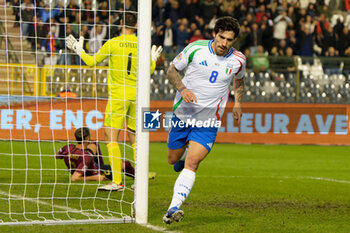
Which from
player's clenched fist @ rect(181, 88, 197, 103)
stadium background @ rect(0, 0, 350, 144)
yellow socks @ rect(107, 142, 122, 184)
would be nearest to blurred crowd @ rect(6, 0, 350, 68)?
stadium background @ rect(0, 0, 350, 144)

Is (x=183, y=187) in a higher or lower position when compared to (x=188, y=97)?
lower

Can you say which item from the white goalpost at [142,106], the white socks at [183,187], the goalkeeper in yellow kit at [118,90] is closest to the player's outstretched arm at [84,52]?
the goalkeeper in yellow kit at [118,90]

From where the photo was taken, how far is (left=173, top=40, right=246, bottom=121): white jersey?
7.22 meters

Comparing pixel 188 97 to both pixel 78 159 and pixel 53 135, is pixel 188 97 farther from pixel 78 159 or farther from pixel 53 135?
pixel 53 135

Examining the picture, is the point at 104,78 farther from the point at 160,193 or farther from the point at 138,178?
the point at 138,178

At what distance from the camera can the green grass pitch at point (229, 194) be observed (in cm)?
708

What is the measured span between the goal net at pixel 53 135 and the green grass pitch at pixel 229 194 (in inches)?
1.6

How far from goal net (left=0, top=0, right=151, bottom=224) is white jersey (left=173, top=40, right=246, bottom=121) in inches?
20.5

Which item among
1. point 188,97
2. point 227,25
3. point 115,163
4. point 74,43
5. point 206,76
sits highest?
point 227,25

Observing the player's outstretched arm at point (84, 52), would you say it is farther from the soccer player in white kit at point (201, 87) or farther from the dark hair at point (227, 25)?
the dark hair at point (227, 25)

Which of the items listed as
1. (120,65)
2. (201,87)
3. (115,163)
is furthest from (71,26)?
(201,87)

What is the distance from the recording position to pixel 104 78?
59.1 feet

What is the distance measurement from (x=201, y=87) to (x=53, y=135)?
8.60 metres

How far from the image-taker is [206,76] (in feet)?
23.9
